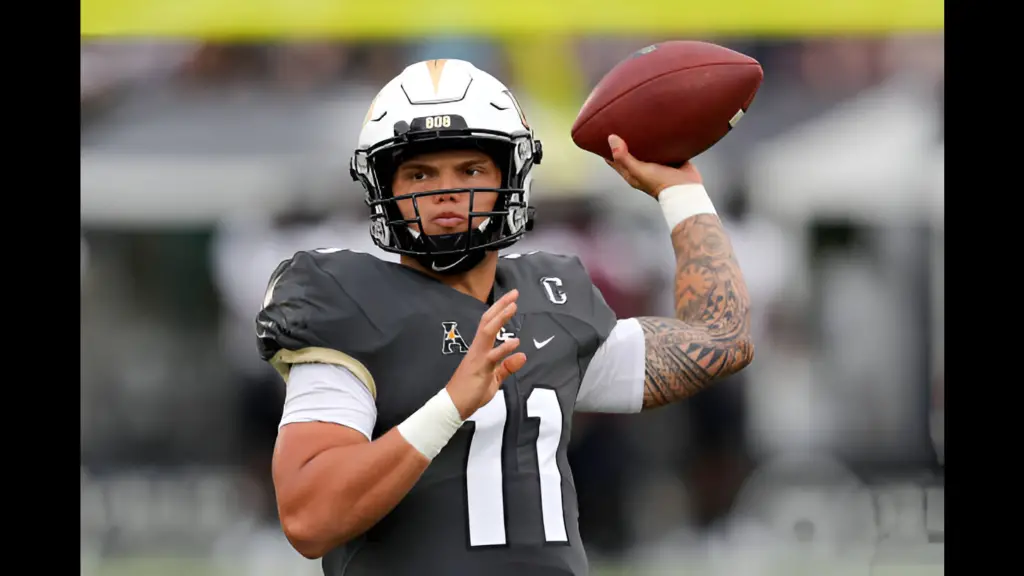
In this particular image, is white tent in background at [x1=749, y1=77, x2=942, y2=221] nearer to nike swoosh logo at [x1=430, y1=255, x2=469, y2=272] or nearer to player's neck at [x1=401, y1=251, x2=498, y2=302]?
player's neck at [x1=401, y1=251, x2=498, y2=302]

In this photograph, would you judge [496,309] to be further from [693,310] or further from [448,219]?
[693,310]

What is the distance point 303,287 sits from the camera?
187 centimetres

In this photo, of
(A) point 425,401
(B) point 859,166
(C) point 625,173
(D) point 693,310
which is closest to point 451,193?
(A) point 425,401

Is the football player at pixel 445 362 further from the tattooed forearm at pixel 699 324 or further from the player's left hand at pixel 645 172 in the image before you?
the player's left hand at pixel 645 172

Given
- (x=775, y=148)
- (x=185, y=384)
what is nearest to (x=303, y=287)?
(x=185, y=384)

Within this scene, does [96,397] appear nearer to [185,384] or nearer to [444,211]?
[185,384]

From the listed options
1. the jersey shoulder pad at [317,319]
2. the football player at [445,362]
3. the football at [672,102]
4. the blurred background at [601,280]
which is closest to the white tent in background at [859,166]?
the blurred background at [601,280]

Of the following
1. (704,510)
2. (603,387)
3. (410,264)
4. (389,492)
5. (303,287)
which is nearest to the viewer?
(389,492)

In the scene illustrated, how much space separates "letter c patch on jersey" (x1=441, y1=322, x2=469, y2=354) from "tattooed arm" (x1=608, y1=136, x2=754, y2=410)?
0.48 meters

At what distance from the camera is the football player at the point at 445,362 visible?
5.48 feet

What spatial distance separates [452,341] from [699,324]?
602 millimetres

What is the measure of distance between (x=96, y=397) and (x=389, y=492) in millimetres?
2955

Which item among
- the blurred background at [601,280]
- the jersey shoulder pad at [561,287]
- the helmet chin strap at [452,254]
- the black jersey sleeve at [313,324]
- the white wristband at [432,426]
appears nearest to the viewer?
the white wristband at [432,426]

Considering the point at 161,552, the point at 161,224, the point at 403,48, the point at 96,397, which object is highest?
the point at 403,48
